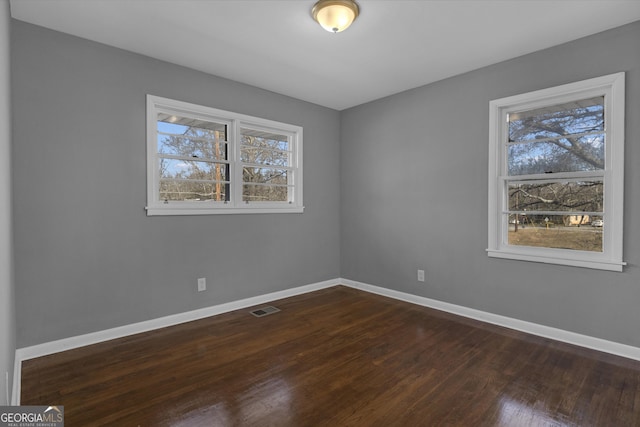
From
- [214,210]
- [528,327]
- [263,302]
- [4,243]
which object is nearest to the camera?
[4,243]

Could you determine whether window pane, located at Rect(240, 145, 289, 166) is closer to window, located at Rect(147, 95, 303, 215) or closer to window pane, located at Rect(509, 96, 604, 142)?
window, located at Rect(147, 95, 303, 215)

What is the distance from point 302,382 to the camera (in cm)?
221

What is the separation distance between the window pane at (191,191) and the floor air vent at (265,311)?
132cm

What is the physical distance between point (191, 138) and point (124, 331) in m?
1.96

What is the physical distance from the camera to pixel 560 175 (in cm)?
292

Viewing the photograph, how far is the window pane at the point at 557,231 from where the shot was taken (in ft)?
9.11

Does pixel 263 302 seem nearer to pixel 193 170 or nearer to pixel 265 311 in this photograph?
pixel 265 311

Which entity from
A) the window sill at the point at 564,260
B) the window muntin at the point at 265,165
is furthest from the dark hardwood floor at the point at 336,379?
the window muntin at the point at 265,165

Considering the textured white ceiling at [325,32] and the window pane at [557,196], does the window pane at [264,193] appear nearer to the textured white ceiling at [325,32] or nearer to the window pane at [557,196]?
the textured white ceiling at [325,32]

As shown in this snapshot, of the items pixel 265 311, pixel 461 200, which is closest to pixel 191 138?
pixel 265 311

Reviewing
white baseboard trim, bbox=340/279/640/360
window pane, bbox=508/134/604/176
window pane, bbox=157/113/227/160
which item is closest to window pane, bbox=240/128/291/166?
window pane, bbox=157/113/227/160

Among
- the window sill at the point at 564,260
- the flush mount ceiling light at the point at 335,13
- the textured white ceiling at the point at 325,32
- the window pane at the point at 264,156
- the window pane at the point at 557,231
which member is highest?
the textured white ceiling at the point at 325,32

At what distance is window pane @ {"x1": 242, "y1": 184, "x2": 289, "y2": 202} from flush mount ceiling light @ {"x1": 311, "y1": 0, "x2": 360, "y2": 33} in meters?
2.04

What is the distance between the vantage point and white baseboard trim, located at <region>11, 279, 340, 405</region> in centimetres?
243
